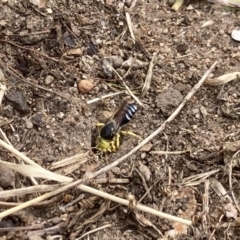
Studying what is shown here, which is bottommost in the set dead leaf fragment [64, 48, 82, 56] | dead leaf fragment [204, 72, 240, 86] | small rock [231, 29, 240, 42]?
dead leaf fragment [64, 48, 82, 56]

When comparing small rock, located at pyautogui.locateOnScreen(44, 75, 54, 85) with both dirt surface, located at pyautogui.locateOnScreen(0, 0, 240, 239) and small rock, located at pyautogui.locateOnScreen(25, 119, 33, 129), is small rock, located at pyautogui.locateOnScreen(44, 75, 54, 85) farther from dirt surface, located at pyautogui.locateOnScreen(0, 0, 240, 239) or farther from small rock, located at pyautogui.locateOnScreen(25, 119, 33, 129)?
small rock, located at pyautogui.locateOnScreen(25, 119, 33, 129)

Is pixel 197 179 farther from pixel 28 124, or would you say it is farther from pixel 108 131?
pixel 28 124

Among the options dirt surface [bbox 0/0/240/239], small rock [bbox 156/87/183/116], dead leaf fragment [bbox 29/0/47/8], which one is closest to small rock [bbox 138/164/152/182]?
dirt surface [bbox 0/0/240/239]

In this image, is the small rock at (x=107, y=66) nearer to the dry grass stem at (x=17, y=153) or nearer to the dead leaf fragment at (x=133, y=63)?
the dead leaf fragment at (x=133, y=63)

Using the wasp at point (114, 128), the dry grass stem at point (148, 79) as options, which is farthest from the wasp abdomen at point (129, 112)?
the dry grass stem at point (148, 79)

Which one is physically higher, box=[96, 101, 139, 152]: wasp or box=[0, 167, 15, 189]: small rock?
box=[96, 101, 139, 152]: wasp

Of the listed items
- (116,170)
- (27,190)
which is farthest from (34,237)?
(116,170)

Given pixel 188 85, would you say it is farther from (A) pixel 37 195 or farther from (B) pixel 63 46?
(A) pixel 37 195

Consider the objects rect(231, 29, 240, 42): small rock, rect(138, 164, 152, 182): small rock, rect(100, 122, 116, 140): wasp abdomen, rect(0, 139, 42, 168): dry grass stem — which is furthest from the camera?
rect(231, 29, 240, 42): small rock
